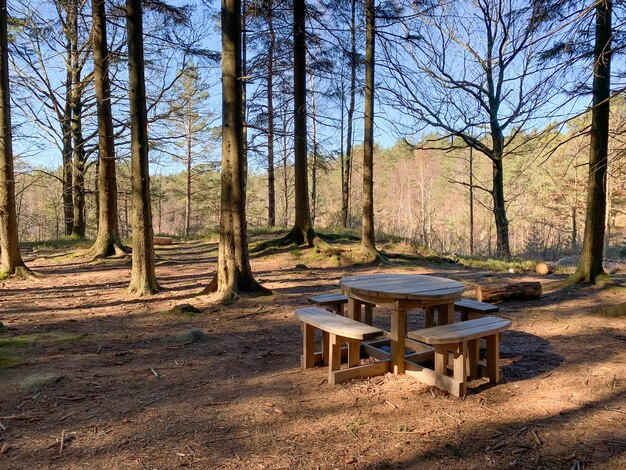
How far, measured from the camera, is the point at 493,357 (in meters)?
3.21

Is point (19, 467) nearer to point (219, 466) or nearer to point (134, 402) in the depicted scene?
point (134, 402)

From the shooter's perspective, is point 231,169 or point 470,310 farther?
point 231,169

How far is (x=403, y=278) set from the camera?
4.01 m

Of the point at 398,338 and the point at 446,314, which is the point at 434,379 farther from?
the point at 446,314

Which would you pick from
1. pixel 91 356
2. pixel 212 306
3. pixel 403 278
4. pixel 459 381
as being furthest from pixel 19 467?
pixel 212 306

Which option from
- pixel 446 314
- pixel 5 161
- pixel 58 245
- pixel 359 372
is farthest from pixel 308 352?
pixel 58 245

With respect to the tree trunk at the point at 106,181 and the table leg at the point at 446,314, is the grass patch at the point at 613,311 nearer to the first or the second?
the table leg at the point at 446,314

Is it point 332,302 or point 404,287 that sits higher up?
point 404,287

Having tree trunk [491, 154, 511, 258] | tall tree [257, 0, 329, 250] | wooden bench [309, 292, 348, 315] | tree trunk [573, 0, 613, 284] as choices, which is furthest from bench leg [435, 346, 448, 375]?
tree trunk [491, 154, 511, 258]

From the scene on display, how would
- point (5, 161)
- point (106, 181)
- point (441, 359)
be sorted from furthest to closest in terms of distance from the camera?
1. point (106, 181)
2. point (5, 161)
3. point (441, 359)

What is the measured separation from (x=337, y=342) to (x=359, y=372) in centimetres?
35

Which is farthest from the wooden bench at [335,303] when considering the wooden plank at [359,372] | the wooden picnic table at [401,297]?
the wooden plank at [359,372]

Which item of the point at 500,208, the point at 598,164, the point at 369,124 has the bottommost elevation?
the point at 500,208

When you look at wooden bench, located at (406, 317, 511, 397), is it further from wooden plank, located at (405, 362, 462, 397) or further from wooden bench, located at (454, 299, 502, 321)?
wooden bench, located at (454, 299, 502, 321)
